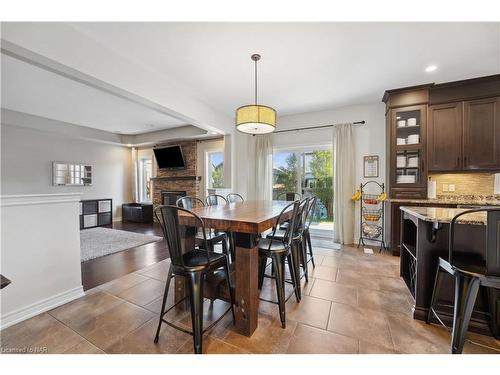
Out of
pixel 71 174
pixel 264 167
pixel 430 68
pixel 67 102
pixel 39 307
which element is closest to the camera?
pixel 39 307

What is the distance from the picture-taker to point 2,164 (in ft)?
14.4

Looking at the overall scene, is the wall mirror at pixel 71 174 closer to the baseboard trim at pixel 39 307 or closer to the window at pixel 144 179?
the window at pixel 144 179

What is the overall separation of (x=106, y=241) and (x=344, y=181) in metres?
4.93

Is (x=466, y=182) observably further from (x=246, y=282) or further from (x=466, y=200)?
(x=246, y=282)

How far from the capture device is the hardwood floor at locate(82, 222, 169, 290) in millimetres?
2547

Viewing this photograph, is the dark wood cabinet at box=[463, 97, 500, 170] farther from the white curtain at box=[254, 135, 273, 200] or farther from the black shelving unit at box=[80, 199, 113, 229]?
the black shelving unit at box=[80, 199, 113, 229]

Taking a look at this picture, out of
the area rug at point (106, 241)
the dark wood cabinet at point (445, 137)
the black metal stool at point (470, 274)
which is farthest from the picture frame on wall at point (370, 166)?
the area rug at point (106, 241)

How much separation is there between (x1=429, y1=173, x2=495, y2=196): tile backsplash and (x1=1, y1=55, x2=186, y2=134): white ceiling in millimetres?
5311

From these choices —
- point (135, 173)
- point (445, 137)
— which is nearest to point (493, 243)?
point (445, 137)

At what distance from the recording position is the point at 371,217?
377 cm

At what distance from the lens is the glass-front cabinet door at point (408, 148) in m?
3.36

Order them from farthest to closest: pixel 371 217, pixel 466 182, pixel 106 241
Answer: pixel 106 241 → pixel 371 217 → pixel 466 182
